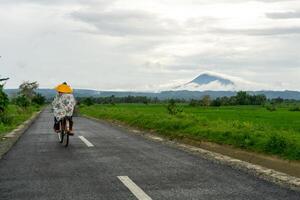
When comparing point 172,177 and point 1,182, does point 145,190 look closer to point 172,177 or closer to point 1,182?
point 172,177

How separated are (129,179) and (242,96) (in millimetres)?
123520

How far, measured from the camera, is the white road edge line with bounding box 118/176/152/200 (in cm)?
679

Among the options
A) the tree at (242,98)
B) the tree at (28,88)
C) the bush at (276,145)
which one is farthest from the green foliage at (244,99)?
the bush at (276,145)

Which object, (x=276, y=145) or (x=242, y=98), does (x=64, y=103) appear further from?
(x=242, y=98)

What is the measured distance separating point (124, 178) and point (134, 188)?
98 centimetres

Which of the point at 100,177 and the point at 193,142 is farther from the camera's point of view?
the point at 193,142

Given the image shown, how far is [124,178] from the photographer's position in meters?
8.40

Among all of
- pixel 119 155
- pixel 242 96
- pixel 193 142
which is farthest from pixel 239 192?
pixel 242 96

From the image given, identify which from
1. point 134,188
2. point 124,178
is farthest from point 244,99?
point 134,188

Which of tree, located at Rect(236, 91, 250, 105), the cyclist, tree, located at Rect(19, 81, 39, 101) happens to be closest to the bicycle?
the cyclist

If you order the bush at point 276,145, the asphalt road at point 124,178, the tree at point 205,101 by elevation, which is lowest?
the tree at point 205,101

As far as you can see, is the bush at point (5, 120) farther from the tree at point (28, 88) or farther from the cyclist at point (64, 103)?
the tree at point (28, 88)

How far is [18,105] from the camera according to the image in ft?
194

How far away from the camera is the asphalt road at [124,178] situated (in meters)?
7.05
